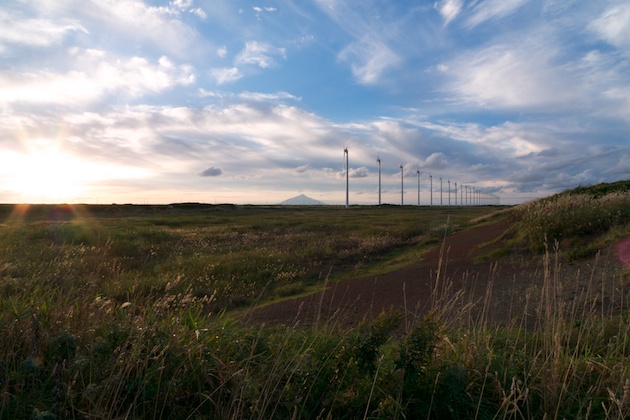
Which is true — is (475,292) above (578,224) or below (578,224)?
below

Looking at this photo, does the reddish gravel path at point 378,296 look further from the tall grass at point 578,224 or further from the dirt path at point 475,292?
the tall grass at point 578,224

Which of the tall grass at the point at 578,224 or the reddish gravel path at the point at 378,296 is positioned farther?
the tall grass at the point at 578,224

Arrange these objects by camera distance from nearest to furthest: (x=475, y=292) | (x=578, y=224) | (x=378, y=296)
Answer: (x=475, y=292), (x=378, y=296), (x=578, y=224)

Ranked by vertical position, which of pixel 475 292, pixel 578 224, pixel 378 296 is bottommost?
pixel 378 296

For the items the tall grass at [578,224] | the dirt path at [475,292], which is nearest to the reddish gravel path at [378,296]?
the dirt path at [475,292]

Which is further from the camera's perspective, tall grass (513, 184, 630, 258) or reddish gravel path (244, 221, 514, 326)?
tall grass (513, 184, 630, 258)

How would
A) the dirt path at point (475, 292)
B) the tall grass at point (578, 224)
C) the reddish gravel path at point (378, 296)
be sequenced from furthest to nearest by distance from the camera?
1. the tall grass at point (578, 224)
2. the reddish gravel path at point (378, 296)
3. the dirt path at point (475, 292)

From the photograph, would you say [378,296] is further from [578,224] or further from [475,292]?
[578,224]

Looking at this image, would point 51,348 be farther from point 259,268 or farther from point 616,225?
point 616,225

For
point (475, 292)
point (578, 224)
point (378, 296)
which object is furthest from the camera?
point (578, 224)

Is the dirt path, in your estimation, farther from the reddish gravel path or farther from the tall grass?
the tall grass

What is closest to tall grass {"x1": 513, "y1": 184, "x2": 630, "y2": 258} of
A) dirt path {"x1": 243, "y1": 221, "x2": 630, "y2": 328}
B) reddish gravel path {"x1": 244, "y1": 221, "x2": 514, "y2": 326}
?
dirt path {"x1": 243, "y1": 221, "x2": 630, "y2": 328}

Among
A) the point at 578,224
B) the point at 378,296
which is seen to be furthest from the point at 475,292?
the point at 578,224

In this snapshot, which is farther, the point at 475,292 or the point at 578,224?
the point at 578,224
